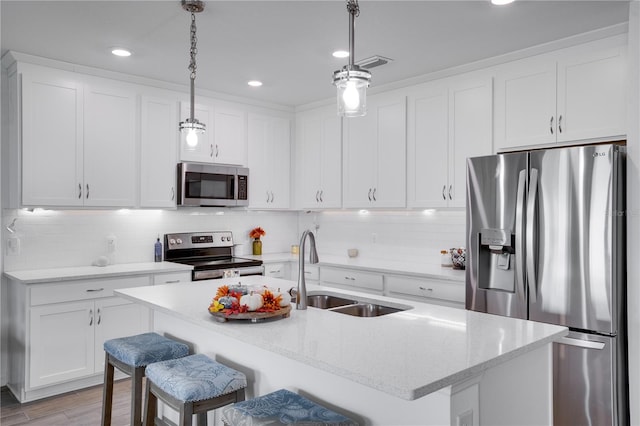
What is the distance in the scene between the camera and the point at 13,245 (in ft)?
12.6

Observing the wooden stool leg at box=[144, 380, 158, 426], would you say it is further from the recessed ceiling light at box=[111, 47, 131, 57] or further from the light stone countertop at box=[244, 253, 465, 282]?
the recessed ceiling light at box=[111, 47, 131, 57]

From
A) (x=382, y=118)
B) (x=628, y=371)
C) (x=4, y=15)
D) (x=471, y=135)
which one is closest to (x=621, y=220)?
(x=628, y=371)

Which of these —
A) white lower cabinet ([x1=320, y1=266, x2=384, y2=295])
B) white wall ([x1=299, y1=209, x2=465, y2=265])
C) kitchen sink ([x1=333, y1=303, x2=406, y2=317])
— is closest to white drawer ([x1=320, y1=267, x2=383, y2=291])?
white lower cabinet ([x1=320, y1=266, x2=384, y2=295])

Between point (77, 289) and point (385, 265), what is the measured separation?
2557 millimetres

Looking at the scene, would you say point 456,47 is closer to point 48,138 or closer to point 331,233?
point 331,233

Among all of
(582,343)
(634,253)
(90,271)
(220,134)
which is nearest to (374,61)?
(220,134)

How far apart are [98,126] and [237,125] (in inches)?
55.0

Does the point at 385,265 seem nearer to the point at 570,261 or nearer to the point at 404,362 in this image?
the point at 570,261

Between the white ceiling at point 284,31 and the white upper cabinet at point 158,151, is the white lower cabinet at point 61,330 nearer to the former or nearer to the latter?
the white upper cabinet at point 158,151

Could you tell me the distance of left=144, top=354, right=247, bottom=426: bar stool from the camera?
6.36 ft

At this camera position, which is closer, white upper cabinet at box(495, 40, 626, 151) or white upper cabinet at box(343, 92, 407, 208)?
white upper cabinet at box(495, 40, 626, 151)

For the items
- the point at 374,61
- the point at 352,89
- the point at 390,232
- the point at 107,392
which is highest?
the point at 374,61

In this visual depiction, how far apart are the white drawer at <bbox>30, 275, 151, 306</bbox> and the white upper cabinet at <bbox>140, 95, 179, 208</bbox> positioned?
29.7 inches

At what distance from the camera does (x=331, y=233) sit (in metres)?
5.52
